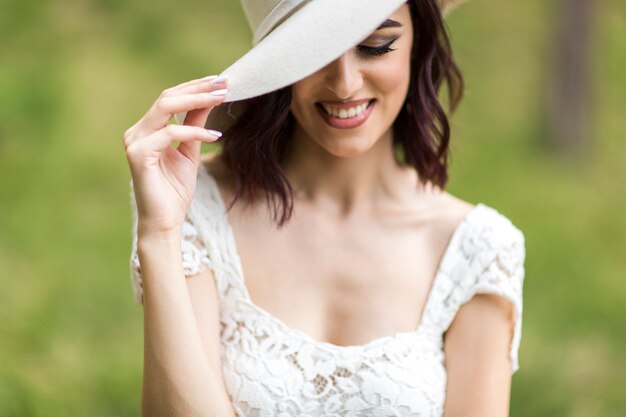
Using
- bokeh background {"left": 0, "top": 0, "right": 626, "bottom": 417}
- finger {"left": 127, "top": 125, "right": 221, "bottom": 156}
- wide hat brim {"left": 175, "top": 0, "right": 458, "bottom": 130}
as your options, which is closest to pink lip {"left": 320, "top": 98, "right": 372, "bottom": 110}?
wide hat brim {"left": 175, "top": 0, "right": 458, "bottom": 130}

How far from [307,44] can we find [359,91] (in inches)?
10.8

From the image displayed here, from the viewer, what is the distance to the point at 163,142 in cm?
214

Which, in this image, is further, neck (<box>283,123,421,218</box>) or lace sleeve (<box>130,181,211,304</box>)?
neck (<box>283,123,421,218</box>)

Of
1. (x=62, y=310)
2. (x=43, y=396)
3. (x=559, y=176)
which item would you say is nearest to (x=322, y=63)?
(x=43, y=396)

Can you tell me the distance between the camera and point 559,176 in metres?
7.79

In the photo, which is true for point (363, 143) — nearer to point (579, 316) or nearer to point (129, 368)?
point (129, 368)

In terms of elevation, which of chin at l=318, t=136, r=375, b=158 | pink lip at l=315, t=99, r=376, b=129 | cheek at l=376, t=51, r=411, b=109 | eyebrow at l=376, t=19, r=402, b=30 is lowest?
chin at l=318, t=136, r=375, b=158

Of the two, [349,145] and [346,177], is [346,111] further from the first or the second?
[346,177]

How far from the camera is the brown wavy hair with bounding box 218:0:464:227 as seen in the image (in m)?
2.49

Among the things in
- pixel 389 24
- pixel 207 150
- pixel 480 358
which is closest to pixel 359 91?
pixel 389 24

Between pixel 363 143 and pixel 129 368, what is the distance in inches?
92.8

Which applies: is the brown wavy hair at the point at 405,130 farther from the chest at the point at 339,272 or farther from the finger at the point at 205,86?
the finger at the point at 205,86

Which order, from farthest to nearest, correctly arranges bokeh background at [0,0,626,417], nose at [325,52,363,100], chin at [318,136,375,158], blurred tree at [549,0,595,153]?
blurred tree at [549,0,595,153], bokeh background at [0,0,626,417], chin at [318,136,375,158], nose at [325,52,363,100]

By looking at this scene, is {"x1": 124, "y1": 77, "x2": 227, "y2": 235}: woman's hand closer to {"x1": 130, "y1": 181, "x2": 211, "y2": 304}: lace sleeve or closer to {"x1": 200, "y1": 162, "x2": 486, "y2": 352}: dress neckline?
{"x1": 130, "y1": 181, "x2": 211, "y2": 304}: lace sleeve
